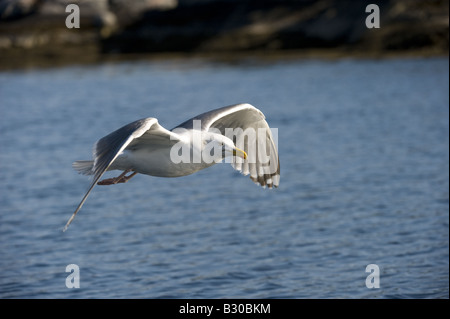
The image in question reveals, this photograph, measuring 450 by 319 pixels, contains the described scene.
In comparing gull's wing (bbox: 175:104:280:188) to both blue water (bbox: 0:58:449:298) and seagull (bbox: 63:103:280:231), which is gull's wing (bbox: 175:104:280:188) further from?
blue water (bbox: 0:58:449:298)

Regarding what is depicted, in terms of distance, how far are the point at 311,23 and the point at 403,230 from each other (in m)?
23.8

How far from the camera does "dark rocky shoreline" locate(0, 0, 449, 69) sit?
35.8 metres

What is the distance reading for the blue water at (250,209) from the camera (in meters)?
11.8

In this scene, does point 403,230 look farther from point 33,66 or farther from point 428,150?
point 33,66

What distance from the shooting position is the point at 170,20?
39875mm

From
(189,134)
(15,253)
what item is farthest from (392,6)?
(189,134)

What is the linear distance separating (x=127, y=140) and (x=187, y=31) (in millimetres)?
32075

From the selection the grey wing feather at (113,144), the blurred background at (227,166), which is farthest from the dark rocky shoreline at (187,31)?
the grey wing feather at (113,144)

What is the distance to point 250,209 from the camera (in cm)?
1548

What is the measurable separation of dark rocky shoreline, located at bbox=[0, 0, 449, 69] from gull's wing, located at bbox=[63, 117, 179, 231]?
90.4 ft

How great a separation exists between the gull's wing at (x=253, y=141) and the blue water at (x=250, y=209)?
1783mm

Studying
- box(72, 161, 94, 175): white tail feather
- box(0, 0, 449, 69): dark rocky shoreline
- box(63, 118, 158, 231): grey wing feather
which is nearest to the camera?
box(63, 118, 158, 231): grey wing feather

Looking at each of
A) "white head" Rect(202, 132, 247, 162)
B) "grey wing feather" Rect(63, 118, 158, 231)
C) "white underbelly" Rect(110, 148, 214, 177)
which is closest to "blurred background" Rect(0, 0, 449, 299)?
"white underbelly" Rect(110, 148, 214, 177)

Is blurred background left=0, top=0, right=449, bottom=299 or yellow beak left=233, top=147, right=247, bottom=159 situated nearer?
yellow beak left=233, top=147, right=247, bottom=159
